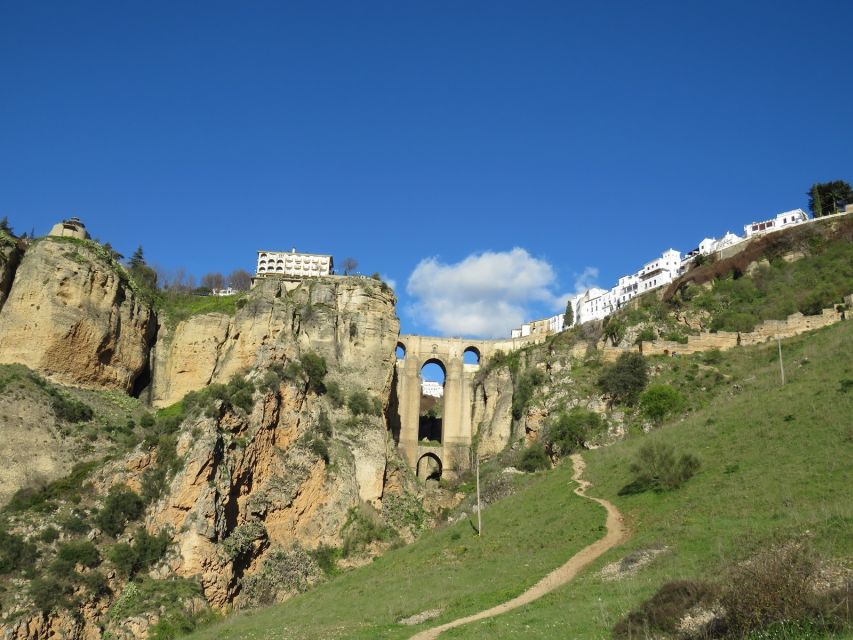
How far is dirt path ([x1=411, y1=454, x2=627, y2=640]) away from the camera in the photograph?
788 inches

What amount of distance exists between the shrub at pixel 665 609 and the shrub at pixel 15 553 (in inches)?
1174

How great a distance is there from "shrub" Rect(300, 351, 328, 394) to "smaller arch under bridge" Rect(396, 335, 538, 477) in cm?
1246

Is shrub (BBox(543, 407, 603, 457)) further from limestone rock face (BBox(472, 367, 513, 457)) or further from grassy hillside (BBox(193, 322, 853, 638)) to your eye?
limestone rock face (BBox(472, 367, 513, 457))

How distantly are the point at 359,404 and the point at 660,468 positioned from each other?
2865cm

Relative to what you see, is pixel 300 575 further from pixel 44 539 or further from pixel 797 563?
pixel 797 563

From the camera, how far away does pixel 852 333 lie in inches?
1714

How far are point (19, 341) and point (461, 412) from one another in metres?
35.1

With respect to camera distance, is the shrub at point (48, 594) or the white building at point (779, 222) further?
the white building at point (779, 222)

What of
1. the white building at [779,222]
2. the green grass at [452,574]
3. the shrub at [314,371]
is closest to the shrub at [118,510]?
the green grass at [452,574]

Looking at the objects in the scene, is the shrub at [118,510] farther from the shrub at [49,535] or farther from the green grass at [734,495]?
the green grass at [734,495]

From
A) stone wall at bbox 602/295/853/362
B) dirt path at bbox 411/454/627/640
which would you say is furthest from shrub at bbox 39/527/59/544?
stone wall at bbox 602/295/853/362

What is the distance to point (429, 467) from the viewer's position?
216ft

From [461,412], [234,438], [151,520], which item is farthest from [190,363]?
[461,412]

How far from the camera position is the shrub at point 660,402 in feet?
157
